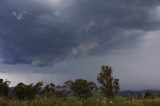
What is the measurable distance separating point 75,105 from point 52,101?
1398mm

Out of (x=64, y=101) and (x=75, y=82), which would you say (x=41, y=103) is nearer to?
(x=64, y=101)

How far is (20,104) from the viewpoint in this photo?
20.6 metres

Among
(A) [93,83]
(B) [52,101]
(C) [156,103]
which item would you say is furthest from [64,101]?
(A) [93,83]

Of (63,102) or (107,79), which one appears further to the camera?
(107,79)

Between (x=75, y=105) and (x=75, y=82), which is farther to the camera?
(x=75, y=82)

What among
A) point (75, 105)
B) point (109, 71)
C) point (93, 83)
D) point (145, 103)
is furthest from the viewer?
point (93, 83)

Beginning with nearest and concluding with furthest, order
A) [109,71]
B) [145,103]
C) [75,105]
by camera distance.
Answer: [75,105] → [145,103] → [109,71]

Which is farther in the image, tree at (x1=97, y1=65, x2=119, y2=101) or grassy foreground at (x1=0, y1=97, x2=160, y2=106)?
tree at (x1=97, y1=65, x2=119, y2=101)

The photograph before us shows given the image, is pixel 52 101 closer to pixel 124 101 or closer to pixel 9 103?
pixel 9 103

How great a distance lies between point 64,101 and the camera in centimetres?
2075

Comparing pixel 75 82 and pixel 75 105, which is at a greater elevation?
Answer: pixel 75 82

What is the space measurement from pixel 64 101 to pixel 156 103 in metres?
5.93

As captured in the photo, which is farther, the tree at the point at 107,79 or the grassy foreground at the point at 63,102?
the tree at the point at 107,79

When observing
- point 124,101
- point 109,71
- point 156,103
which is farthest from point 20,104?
point 109,71
